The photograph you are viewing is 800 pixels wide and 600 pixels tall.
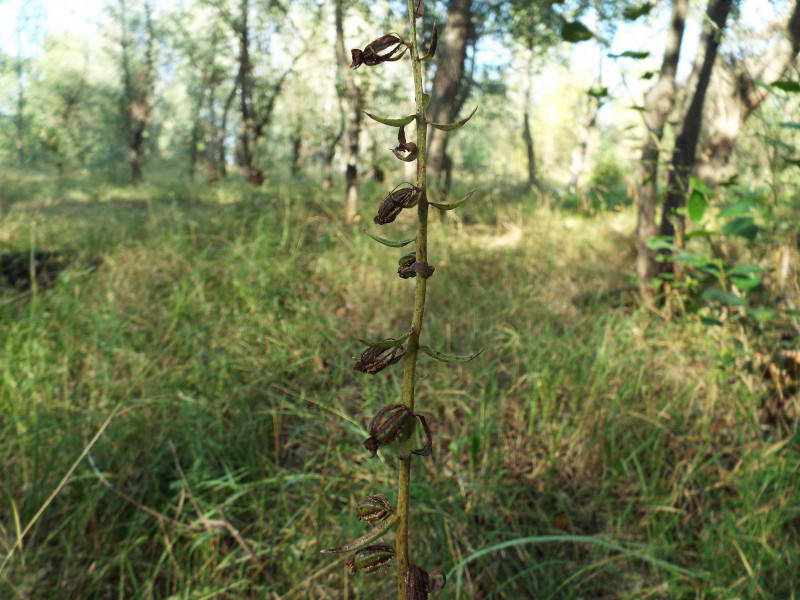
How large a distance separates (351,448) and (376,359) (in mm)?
1695

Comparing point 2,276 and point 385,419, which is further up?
point 385,419

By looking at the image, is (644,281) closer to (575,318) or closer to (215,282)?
(575,318)

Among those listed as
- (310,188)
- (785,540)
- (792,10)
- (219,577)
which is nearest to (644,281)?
(792,10)

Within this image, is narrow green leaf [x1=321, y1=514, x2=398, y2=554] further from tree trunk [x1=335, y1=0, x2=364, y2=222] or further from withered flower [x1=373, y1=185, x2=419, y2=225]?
tree trunk [x1=335, y1=0, x2=364, y2=222]

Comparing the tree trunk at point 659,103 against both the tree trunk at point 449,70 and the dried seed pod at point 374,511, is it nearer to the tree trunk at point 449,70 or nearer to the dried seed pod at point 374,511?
the tree trunk at point 449,70

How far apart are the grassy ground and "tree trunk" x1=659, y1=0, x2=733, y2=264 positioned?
0.58 metres

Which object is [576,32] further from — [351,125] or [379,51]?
[351,125]

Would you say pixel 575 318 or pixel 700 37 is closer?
pixel 575 318

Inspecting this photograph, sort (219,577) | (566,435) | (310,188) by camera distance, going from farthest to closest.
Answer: (310,188), (566,435), (219,577)

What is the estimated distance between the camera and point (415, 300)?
393 millimetres

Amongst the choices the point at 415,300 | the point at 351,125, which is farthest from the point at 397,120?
the point at 351,125

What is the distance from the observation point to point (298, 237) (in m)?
4.45

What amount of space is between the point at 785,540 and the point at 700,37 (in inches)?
125

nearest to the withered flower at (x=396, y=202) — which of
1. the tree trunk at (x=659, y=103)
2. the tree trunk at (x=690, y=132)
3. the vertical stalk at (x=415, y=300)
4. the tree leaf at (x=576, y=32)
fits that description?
the vertical stalk at (x=415, y=300)
